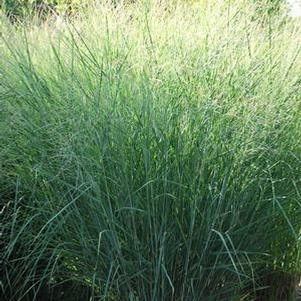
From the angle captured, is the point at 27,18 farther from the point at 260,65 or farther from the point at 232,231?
the point at 232,231

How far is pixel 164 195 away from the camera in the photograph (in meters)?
2.20

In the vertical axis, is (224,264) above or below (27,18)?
below

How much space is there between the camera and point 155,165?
228 cm

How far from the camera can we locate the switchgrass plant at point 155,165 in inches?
A: 87.7

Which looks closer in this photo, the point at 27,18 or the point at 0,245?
the point at 0,245

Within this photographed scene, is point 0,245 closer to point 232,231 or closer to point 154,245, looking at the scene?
point 154,245

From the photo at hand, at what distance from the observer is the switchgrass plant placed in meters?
2.23

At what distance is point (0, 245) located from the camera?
2785mm

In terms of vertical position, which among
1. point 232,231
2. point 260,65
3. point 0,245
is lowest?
point 0,245

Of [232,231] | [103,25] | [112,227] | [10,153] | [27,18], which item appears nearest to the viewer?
[112,227]

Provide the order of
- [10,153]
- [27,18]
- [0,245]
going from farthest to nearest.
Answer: [27,18] < [0,245] < [10,153]

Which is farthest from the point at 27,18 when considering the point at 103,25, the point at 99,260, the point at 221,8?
the point at 99,260

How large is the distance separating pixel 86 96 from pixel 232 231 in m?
0.79

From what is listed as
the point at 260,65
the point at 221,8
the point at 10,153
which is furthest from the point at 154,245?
the point at 221,8
